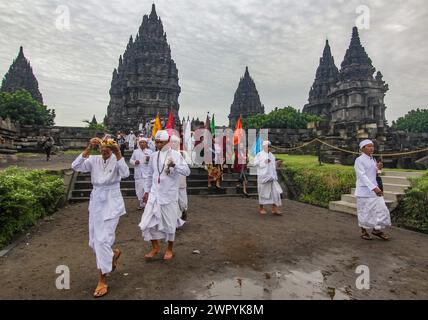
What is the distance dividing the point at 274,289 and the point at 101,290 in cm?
202

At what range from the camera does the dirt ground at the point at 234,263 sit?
3.61 metres

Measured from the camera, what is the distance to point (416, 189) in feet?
22.8

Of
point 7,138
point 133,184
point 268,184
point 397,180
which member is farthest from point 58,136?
point 397,180

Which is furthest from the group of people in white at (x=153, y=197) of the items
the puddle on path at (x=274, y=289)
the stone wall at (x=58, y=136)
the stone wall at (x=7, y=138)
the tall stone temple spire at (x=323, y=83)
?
the tall stone temple spire at (x=323, y=83)

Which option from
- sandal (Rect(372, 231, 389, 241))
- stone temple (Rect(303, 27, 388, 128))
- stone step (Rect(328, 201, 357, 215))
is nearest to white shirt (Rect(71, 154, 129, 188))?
sandal (Rect(372, 231, 389, 241))

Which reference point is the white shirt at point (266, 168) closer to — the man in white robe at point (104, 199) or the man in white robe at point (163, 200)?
the man in white robe at point (163, 200)

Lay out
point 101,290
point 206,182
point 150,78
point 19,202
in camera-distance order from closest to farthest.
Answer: point 101,290 < point 19,202 < point 206,182 < point 150,78

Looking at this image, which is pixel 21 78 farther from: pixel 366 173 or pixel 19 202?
pixel 366 173

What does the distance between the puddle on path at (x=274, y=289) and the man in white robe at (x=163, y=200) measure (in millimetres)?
1310

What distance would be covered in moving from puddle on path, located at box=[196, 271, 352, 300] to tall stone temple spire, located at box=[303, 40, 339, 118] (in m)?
50.3

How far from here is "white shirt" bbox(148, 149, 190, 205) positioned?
4.91 metres

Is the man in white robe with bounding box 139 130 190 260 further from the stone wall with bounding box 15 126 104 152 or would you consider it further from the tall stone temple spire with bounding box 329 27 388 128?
the tall stone temple spire with bounding box 329 27 388 128

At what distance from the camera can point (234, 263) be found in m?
4.56
